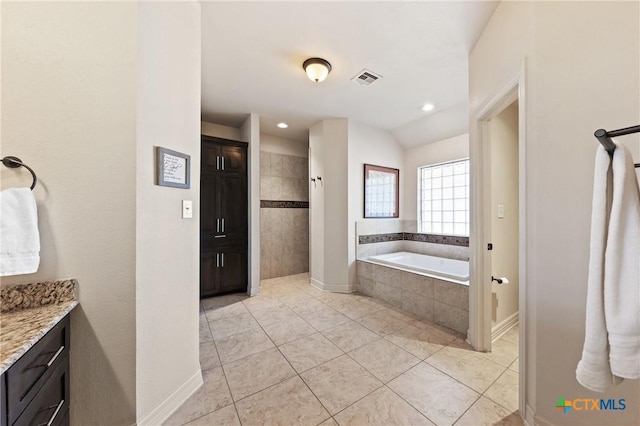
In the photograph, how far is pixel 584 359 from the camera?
0.67m

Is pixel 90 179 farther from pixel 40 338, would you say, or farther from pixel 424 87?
pixel 424 87

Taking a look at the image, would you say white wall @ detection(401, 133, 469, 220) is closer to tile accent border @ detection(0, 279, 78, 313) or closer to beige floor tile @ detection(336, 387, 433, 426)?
beige floor tile @ detection(336, 387, 433, 426)

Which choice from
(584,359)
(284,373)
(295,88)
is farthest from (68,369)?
(295,88)

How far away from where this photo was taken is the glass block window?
11.4 ft

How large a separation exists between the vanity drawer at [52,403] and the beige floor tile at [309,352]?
123 cm

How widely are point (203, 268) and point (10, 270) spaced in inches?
93.5

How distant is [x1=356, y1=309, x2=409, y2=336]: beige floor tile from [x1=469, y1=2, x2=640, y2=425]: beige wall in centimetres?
115

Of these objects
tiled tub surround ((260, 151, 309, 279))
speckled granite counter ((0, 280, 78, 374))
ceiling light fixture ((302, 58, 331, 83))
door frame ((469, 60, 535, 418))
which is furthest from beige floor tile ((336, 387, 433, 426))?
tiled tub surround ((260, 151, 309, 279))

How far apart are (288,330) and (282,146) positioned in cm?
325

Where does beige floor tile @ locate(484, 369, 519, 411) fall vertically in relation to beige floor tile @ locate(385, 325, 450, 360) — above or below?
above

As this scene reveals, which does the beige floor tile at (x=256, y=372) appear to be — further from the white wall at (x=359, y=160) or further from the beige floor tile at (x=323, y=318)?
the white wall at (x=359, y=160)

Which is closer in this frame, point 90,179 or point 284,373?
point 90,179

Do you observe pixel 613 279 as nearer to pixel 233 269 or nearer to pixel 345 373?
pixel 345 373

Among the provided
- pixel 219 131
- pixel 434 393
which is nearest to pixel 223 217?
pixel 219 131
